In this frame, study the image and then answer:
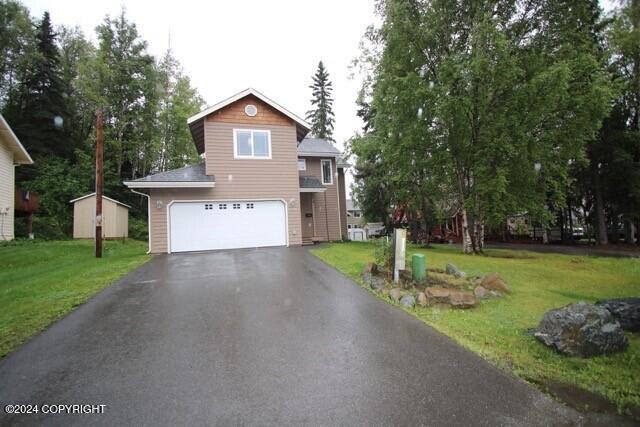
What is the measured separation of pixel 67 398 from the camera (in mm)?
2949

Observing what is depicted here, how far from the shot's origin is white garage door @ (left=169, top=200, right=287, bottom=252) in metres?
13.4

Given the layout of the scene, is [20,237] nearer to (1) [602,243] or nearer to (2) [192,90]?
(2) [192,90]

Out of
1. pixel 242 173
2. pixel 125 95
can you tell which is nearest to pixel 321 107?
pixel 125 95

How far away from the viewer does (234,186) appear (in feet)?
46.3

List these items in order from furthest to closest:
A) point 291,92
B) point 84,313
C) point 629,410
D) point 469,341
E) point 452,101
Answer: point 291,92 → point 452,101 → point 84,313 → point 469,341 → point 629,410

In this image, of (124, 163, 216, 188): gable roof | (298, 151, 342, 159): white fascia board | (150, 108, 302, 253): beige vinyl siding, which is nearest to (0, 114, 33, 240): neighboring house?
(124, 163, 216, 188): gable roof

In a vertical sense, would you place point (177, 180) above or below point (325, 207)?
above

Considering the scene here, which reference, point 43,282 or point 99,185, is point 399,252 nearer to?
point 43,282

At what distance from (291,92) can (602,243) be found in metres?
37.8

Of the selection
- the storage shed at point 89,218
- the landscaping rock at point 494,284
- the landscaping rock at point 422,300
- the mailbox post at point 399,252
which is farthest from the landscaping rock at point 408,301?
the storage shed at point 89,218

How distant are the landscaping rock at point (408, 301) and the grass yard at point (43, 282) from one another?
5.71 metres

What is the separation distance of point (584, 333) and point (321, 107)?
125 feet

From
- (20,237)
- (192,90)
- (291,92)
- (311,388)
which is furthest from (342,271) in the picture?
(291,92)

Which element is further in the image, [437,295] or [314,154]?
[314,154]
